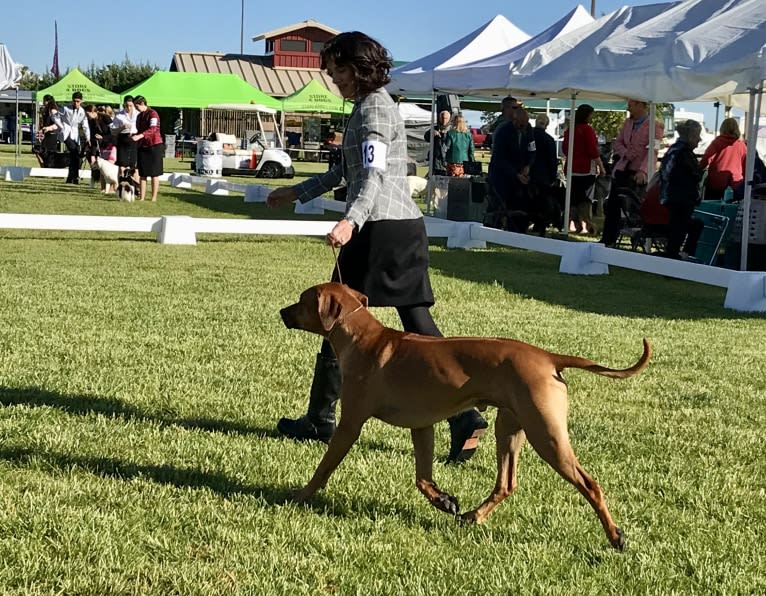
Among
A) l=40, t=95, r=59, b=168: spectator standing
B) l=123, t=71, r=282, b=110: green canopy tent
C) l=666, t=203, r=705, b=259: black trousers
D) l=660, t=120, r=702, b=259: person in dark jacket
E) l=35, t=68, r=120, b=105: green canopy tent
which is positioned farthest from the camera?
l=35, t=68, r=120, b=105: green canopy tent

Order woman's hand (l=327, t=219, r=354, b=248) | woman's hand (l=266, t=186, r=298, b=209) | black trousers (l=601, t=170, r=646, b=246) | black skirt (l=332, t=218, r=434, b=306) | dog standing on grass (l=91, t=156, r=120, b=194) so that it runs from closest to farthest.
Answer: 1. woman's hand (l=327, t=219, r=354, b=248)
2. black skirt (l=332, t=218, r=434, b=306)
3. woman's hand (l=266, t=186, r=298, b=209)
4. black trousers (l=601, t=170, r=646, b=246)
5. dog standing on grass (l=91, t=156, r=120, b=194)

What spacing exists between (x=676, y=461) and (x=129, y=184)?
17.1 metres

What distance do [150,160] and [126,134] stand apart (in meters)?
1.00

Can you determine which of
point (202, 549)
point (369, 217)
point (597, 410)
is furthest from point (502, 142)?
point (202, 549)

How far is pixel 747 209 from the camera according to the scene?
1111cm

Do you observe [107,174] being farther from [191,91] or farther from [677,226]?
[191,91]

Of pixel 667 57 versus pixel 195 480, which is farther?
pixel 667 57

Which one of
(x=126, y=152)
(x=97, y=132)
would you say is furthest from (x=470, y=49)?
(x=97, y=132)

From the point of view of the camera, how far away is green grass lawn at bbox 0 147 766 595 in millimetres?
3531

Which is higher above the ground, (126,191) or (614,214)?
(614,214)

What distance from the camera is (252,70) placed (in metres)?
→ 69.4

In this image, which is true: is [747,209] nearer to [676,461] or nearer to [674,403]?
[674,403]

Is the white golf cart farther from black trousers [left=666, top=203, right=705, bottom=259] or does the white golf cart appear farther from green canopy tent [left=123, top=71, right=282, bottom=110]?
black trousers [left=666, top=203, right=705, bottom=259]

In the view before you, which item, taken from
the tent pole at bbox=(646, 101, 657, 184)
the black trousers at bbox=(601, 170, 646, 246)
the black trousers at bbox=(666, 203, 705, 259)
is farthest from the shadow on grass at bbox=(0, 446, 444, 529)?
the tent pole at bbox=(646, 101, 657, 184)
